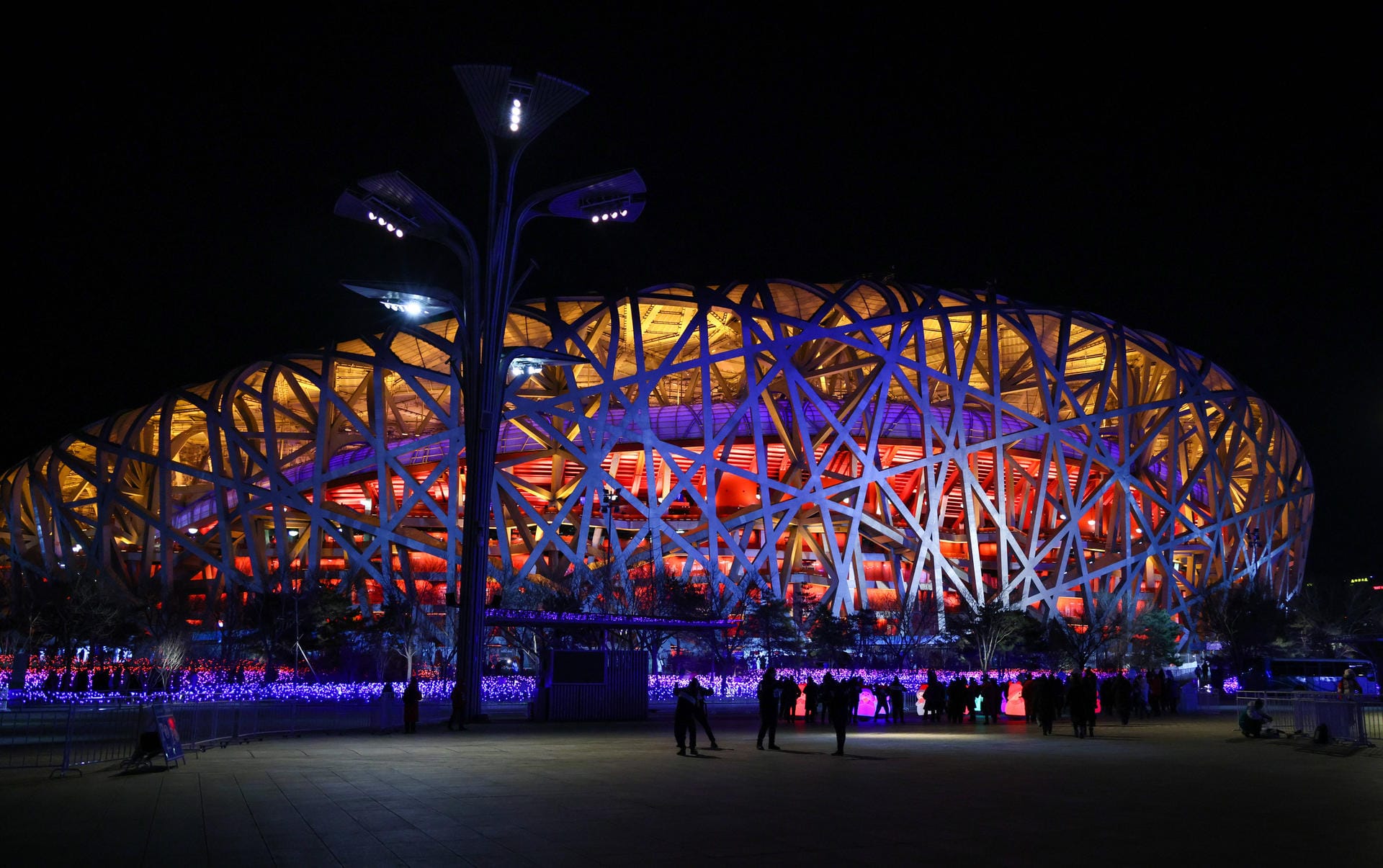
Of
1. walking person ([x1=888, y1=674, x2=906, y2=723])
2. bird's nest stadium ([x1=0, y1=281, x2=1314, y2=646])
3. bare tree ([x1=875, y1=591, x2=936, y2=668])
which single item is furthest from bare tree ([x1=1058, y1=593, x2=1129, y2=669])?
walking person ([x1=888, y1=674, x2=906, y2=723])

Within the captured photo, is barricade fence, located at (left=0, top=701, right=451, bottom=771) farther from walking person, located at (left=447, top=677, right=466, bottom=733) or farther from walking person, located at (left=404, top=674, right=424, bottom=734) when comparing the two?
walking person, located at (left=447, top=677, right=466, bottom=733)

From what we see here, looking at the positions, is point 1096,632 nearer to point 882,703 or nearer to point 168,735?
point 882,703

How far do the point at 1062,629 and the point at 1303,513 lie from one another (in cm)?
2787

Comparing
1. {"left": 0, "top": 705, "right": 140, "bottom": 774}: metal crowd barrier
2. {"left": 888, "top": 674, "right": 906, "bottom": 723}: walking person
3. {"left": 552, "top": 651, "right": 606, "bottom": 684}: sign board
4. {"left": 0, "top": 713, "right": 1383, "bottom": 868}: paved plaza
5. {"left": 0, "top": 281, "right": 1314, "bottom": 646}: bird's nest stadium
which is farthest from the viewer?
{"left": 0, "top": 281, "right": 1314, "bottom": 646}: bird's nest stadium

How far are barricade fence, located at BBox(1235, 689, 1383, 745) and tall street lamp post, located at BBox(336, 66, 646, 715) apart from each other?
15.2m

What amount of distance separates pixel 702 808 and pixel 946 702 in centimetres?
2066

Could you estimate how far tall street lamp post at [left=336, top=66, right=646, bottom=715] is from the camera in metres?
21.4

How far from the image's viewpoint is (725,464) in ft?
155

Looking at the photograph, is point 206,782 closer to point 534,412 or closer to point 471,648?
point 471,648

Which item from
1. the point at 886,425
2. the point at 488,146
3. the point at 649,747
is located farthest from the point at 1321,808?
the point at 886,425

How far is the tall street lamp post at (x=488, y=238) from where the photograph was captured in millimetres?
21406

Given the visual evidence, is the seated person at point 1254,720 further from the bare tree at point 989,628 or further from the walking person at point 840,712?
the bare tree at point 989,628

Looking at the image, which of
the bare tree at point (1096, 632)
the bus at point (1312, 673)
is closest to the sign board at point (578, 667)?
the bare tree at point (1096, 632)

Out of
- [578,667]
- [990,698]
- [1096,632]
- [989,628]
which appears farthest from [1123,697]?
[1096,632]
